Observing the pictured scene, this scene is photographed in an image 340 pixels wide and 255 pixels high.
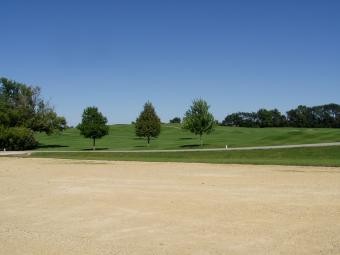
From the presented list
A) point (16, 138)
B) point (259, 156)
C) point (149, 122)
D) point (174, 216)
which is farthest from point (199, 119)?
point (174, 216)

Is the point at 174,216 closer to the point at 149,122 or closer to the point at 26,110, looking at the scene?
the point at 149,122

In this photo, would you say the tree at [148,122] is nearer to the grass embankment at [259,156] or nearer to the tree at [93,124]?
the tree at [93,124]

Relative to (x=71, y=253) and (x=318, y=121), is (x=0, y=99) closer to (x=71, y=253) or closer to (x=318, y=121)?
(x=71, y=253)

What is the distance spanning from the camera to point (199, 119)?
55.0m

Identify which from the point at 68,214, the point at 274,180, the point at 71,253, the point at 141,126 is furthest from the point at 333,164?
the point at 141,126

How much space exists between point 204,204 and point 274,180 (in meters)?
6.88

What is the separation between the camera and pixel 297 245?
28.6 feet

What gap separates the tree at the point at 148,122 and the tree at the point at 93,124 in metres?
4.33

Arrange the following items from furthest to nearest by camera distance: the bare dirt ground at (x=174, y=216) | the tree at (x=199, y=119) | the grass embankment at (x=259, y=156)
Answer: the tree at (x=199, y=119) < the grass embankment at (x=259, y=156) < the bare dirt ground at (x=174, y=216)

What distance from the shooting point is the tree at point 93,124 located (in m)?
58.2

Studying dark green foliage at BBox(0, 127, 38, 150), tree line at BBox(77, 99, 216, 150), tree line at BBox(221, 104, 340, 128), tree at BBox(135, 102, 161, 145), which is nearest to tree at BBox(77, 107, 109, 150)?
tree line at BBox(77, 99, 216, 150)

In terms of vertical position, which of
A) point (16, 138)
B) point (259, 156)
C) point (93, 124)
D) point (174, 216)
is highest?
point (93, 124)

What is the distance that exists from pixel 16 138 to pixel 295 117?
102m

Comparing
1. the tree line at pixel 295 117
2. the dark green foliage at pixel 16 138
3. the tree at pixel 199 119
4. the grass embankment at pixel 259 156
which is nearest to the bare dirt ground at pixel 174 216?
the grass embankment at pixel 259 156
